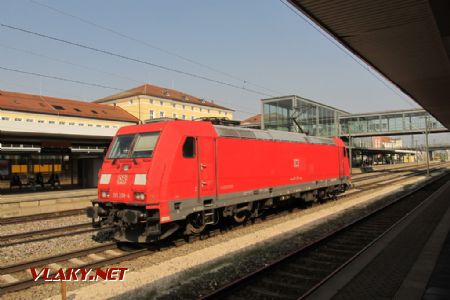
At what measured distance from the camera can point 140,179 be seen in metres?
9.81

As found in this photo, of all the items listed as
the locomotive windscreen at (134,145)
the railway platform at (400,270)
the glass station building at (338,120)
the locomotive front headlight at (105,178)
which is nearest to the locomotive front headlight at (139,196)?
the locomotive windscreen at (134,145)

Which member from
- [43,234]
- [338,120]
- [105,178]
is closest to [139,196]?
[105,178]

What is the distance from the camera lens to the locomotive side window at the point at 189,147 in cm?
1058

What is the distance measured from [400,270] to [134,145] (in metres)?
7.60

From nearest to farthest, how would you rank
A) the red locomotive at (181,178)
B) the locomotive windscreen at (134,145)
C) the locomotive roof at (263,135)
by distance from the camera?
the red locomotive at (181,178) < the locomotive windscreen at (134,145) < the locomotive roof at (263,135)

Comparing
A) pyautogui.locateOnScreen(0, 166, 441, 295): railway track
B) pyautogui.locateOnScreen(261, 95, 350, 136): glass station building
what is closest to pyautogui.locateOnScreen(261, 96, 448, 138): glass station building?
pyautogui.locateOnScreen(261, 95, 350, 136): glass station building

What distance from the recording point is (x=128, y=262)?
9.42 meters

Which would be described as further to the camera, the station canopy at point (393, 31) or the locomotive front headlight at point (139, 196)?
the locomotive front headlight at point (139, 196)

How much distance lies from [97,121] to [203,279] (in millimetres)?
60509

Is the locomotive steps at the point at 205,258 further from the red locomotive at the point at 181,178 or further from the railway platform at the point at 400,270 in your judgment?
the railway platform at the point at 400,270

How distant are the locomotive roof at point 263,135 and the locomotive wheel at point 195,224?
2739 millimetres

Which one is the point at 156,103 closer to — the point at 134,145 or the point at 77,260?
the point at 134,145

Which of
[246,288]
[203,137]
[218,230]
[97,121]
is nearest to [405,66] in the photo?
[203,137]

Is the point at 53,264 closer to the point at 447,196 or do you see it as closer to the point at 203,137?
the point at 203,137
